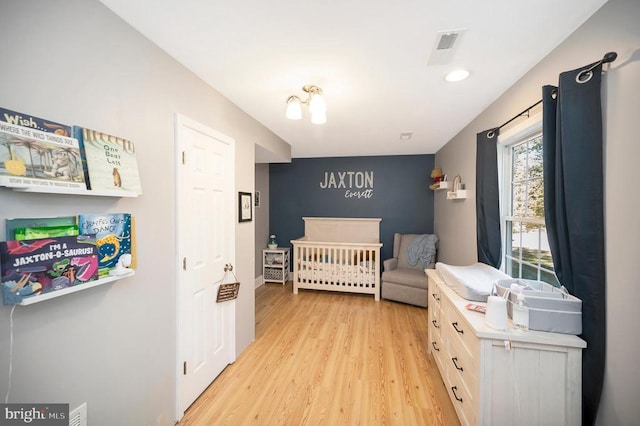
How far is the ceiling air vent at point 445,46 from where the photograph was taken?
4.29 ft

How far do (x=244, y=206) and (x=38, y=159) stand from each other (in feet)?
5.24

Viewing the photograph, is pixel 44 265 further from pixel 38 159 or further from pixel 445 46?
pixel 445 46

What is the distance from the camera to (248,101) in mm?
2176

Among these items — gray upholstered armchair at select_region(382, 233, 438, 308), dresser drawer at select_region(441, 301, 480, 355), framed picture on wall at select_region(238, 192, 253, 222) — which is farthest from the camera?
gray upholstered armchair at select_region(382, 233, 438, 308)

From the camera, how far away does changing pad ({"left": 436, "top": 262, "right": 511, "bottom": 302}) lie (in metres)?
1.72

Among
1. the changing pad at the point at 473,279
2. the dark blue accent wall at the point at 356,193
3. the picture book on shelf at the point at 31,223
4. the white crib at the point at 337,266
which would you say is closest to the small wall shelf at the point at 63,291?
the picture book on shelf at the point at 31,223

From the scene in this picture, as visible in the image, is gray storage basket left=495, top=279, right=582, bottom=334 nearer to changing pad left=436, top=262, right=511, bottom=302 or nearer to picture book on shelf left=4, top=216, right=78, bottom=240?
changing pad left=436, top=262, right=511, bottom=302

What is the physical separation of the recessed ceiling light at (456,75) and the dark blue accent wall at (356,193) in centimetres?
280

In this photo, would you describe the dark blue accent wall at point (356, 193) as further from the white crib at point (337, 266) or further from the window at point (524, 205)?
the window at point (524, 205)

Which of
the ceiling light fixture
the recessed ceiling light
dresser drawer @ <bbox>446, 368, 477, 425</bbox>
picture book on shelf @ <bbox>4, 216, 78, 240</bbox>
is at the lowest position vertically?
dresser drawer @ <bbox>446, 368, 477, 425</bbox>

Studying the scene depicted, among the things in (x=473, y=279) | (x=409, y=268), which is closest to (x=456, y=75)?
(x=473, y=279)

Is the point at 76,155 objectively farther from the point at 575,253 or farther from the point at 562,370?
the point at 562,370

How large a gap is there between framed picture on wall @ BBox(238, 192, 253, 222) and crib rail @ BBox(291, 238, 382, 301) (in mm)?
1744

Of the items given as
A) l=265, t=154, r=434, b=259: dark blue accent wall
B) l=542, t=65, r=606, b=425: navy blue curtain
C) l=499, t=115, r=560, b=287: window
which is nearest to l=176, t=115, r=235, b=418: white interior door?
l=542, t=65, r=606, b=425: navy blue curtain
